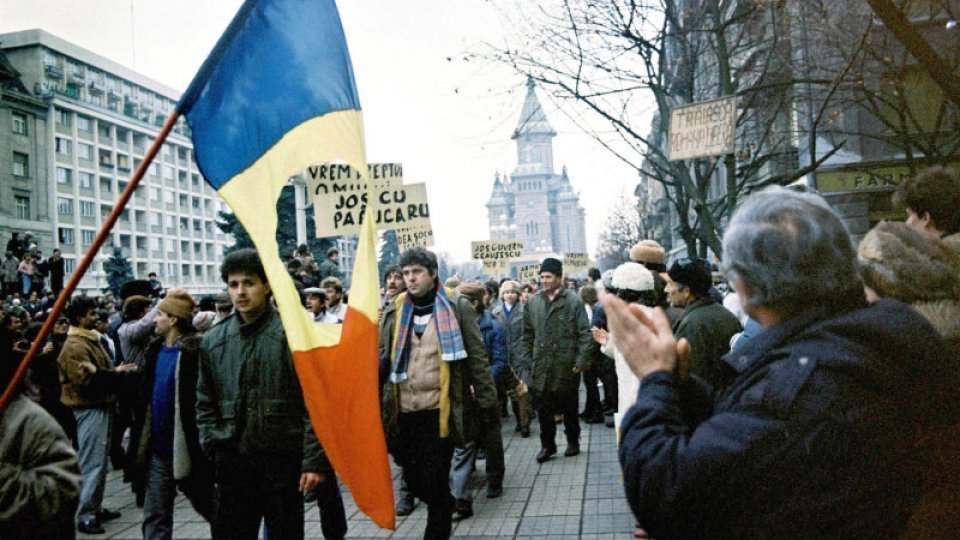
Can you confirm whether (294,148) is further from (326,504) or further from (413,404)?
(326,504)

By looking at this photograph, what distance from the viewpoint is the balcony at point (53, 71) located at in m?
70.6

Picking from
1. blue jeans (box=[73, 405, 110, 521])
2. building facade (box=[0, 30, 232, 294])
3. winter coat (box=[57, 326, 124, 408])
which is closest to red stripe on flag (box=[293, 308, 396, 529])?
winter coat (box=[57, 326, 124, 408])

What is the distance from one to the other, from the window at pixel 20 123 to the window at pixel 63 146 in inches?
321

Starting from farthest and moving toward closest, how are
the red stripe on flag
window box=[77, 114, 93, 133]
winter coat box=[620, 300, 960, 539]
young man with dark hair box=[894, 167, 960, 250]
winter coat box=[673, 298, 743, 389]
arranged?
window box=[77, 114, 93, 133]
winter coat box=[673, 298, 743, 389]
young man with dark hair box=[894, 167, 960, 250]
the red stripe on flag
winter coat box=[620, 300, 960, 539]

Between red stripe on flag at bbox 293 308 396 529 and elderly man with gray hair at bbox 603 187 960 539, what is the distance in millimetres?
1747

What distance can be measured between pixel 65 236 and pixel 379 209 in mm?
71668

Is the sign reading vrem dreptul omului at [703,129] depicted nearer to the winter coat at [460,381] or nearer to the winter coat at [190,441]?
the winter coat at [460,381]

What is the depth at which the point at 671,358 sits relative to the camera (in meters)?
1.79

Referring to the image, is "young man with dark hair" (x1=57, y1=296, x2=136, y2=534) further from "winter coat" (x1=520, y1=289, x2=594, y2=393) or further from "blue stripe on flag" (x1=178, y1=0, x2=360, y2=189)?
"winter coat" (x1=520, y1=289, x2=594, y2=393)

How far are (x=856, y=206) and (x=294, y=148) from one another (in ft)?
57.4

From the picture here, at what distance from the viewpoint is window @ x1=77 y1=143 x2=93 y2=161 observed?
7444cm

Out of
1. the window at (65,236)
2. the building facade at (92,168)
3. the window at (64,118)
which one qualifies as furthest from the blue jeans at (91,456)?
the window at (64,118)

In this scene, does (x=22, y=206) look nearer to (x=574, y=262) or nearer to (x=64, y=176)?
(x=64, y=176)

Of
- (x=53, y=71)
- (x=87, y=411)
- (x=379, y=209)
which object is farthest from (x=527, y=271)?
(x=53, y=71)
